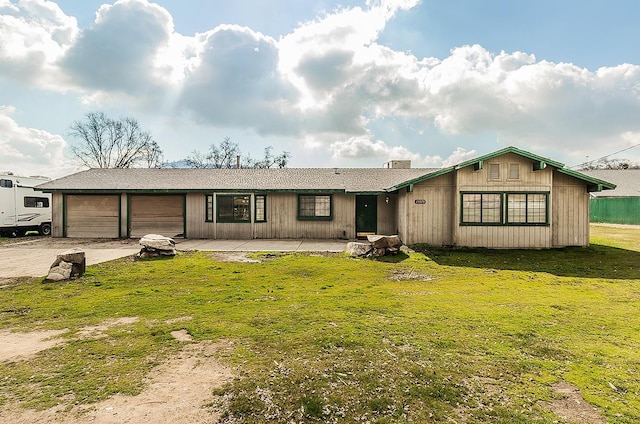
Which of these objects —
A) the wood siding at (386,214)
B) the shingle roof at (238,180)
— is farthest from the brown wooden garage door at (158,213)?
the wood siding at (386,214)

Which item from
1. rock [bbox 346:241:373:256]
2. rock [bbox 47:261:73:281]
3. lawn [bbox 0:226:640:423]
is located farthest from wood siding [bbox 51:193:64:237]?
rock [bbox 346:241:373:256]

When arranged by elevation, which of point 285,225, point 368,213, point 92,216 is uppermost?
point 368,213

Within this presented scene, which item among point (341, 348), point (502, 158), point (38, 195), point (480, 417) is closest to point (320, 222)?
point (502, 158)

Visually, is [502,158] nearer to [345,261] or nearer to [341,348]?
[345,261]

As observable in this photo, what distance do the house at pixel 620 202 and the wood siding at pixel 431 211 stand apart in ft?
73.2

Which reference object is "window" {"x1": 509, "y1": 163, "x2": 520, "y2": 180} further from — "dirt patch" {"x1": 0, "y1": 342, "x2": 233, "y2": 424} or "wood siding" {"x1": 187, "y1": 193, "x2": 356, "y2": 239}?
"dirt patch" {"x1": 0, "y1": 342, "x2": 233, "y2": 424}

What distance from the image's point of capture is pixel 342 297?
6652 millimetres

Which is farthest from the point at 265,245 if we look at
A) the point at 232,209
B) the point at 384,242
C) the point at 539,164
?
the point at 539,164

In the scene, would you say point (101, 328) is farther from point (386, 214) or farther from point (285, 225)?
point (386, 214)

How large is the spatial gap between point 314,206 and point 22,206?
48.2ft

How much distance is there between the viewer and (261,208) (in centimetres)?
1652

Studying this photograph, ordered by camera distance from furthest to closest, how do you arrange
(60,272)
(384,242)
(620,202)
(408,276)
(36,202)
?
(620,202) < (36,202) < (384,242) < (408,276) < (60,272)

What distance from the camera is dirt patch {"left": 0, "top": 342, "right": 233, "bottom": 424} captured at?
287 centimetres

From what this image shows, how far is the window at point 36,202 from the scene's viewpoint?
17234mm
